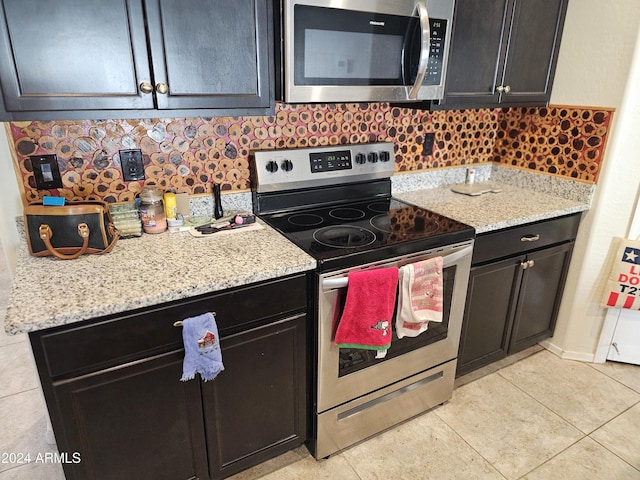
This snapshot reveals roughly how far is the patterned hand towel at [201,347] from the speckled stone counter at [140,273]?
10 cm

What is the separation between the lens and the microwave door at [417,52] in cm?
161

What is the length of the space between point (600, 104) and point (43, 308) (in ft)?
8.14

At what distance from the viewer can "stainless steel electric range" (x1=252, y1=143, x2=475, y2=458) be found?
1.57m

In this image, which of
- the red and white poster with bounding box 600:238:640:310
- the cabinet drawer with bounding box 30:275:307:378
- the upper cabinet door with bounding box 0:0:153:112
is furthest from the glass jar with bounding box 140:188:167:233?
the red and white poster with bounding box 600:238:640:310

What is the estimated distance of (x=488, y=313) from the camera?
2119mm

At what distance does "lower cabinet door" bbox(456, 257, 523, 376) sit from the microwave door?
86cm

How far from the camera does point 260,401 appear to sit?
1571 mm

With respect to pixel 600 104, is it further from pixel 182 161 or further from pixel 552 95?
pixel 182 161

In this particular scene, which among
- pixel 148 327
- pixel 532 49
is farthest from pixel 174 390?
pixel 532 49

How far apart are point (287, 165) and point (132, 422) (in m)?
1.16

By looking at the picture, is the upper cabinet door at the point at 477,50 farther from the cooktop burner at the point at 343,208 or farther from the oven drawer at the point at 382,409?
the oven drawer at the point at 382,409

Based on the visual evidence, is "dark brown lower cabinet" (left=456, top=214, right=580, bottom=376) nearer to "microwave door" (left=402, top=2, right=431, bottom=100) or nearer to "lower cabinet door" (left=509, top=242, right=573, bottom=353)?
"lower cabinet door" (left=509, top=242, right=573, bottom=353)

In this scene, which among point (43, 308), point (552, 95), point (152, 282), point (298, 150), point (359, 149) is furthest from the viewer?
point (552, 95)

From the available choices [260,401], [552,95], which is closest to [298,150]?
[260,401]
